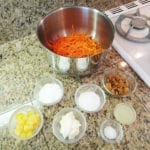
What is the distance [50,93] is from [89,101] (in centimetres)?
13

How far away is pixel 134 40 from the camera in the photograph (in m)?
0.98

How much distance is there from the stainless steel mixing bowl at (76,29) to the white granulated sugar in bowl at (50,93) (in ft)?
0.20

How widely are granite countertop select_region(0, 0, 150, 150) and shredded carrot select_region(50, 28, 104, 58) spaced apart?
2.8 inches

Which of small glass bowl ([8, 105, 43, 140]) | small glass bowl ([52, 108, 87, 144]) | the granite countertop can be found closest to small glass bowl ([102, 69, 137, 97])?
the granite countertop

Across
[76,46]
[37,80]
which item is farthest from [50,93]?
[76,46]

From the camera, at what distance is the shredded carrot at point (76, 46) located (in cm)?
90

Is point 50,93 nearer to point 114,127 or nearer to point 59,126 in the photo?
point 59,126

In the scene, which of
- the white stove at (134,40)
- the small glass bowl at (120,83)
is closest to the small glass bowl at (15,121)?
the small glass bowl at (120,83)

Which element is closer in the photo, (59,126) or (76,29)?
(59,126)

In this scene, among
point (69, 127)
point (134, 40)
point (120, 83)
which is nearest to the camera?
point (69, 127)

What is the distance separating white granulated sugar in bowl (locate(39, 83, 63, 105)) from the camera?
844 mm

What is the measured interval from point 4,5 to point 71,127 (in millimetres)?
490

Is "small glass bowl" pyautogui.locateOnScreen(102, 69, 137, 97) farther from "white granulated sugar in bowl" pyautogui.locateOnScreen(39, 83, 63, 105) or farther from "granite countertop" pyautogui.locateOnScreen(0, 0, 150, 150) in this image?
"white granulated sugar in bowl" pyautogui.locateOnScreen(39, 83, 63, 105)

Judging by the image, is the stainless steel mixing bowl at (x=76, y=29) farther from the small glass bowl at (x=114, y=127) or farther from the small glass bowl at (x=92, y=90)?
the small glass bowl at (x=114, y=127)
